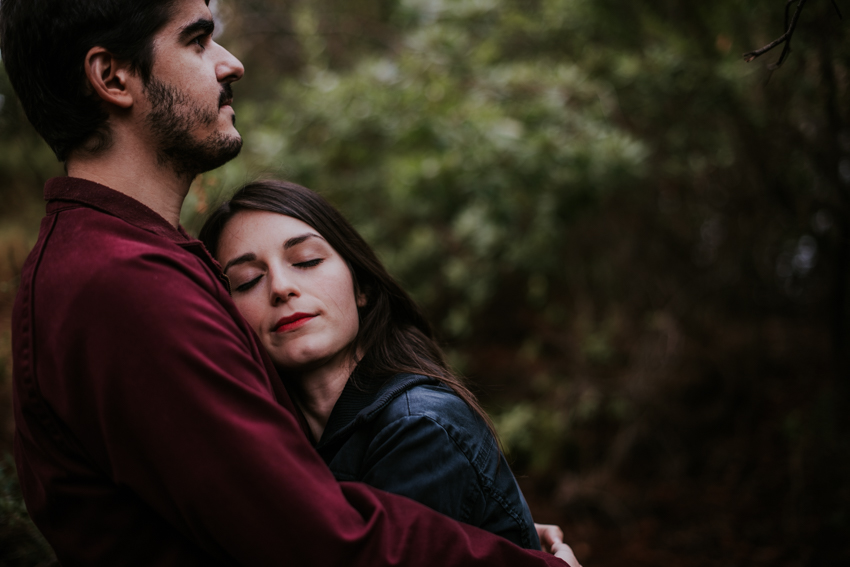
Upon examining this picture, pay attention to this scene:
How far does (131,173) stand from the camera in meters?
1.44

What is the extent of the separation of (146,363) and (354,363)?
0.82 metres

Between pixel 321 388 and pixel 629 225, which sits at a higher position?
pixel 629 225

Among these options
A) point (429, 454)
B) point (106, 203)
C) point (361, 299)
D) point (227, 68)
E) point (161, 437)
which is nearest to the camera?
point (161, 437)

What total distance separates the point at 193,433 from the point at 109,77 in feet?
2.92

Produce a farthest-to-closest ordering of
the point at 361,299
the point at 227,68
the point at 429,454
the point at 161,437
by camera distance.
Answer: the point at 361,299
the point at 227,68
the point at 429,454
the point at 161,437

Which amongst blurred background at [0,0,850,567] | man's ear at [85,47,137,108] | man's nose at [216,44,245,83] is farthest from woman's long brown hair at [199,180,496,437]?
blurred background at [0,0,850,567]

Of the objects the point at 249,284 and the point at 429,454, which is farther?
the point at 249,284

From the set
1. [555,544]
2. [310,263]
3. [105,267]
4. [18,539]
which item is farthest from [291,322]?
[18,539]

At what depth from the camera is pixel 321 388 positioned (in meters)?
1.77

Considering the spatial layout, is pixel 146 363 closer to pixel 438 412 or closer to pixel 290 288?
pixel 290 288

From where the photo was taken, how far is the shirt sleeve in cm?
107

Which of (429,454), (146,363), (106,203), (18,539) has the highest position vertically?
(106,203)

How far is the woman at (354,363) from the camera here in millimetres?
1458

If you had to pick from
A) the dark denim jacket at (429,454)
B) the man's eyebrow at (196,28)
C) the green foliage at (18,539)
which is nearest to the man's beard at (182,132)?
the man's eyebrow at (196,28)
